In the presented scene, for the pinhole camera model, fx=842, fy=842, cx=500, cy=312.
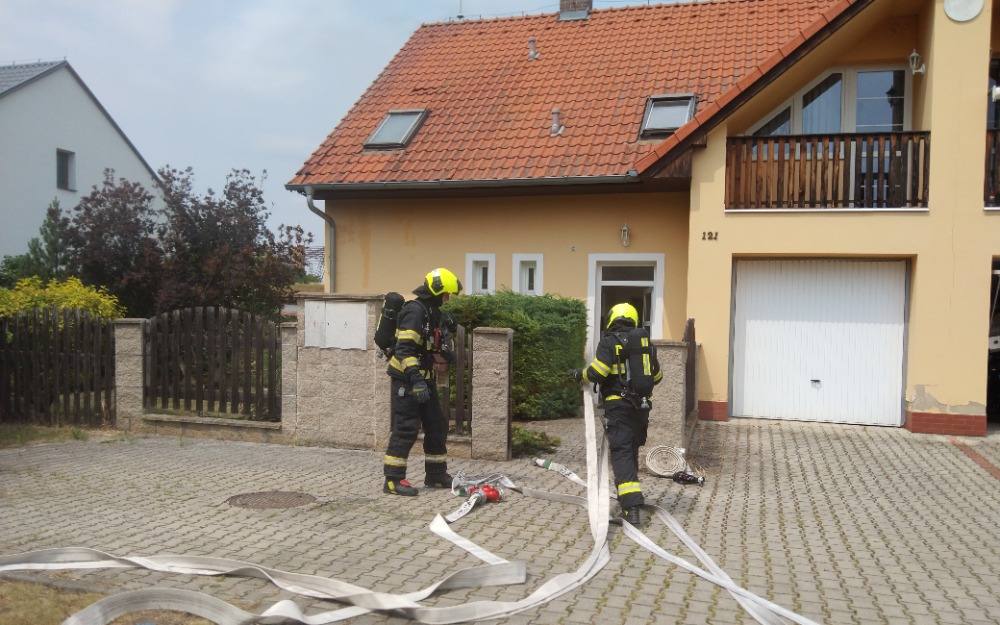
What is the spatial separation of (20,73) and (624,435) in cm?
2252

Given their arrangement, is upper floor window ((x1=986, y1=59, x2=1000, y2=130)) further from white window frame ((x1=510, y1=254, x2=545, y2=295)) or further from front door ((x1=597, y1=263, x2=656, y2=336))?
white window frame ((x1=510, y1=254, x2=545, y2=295))

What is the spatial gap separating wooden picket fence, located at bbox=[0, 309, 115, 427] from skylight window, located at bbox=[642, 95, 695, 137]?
8407 millimetres

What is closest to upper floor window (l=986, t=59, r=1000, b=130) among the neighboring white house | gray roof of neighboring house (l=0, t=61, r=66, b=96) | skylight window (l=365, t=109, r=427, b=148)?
skylight window (l=365, t=109, r=427, b=148)

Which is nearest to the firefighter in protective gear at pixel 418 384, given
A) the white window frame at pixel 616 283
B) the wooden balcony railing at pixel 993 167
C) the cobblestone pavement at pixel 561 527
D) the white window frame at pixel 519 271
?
the cobblestone pavement at pixel 561 527

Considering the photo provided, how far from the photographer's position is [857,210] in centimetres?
1106

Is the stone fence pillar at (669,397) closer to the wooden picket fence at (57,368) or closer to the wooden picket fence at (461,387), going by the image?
the wooden picket fence at (461,387)

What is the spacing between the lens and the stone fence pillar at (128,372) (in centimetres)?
1013

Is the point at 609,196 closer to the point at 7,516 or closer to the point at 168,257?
the point at 168,257

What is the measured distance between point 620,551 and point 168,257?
479 inches

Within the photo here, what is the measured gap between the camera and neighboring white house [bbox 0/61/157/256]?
2136 cm

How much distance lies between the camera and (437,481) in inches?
291

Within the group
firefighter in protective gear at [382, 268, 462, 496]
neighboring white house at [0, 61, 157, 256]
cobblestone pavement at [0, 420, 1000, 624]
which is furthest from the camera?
neighboring white house at [0, 61, 157, 256]

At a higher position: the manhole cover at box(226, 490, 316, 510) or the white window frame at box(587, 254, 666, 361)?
the white window frame at box(587, 254, 666, 361)

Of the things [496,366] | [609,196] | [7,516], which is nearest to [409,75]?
[609,196]
